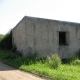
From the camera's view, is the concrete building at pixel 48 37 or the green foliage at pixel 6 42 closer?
the concrete building at pixel 48 37

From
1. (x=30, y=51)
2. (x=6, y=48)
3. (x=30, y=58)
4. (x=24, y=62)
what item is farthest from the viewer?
(x=6, y=48)

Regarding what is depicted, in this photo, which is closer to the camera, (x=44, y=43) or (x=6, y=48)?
(x=44, y=43)

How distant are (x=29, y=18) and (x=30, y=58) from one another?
13.3ft

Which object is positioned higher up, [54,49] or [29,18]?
[29,18]

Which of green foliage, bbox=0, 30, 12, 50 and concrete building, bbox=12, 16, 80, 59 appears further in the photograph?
green foliage, bbox=0, 30, 12, 50

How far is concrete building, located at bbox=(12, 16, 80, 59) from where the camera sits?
17.6 metres

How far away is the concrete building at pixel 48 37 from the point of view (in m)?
17.6

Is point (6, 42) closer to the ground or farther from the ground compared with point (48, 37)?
closer to the ground

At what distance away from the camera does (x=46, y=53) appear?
18.5m

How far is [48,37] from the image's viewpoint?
61.4 ft

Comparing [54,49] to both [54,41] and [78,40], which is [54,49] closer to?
[54,41]

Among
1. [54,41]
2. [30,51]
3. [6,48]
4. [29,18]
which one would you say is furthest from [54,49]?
[6,48]

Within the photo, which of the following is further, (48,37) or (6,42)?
(6,42)

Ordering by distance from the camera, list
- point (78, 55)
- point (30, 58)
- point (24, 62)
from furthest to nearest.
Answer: point (78, 55) → point (30, 58) → point (24, 62)
